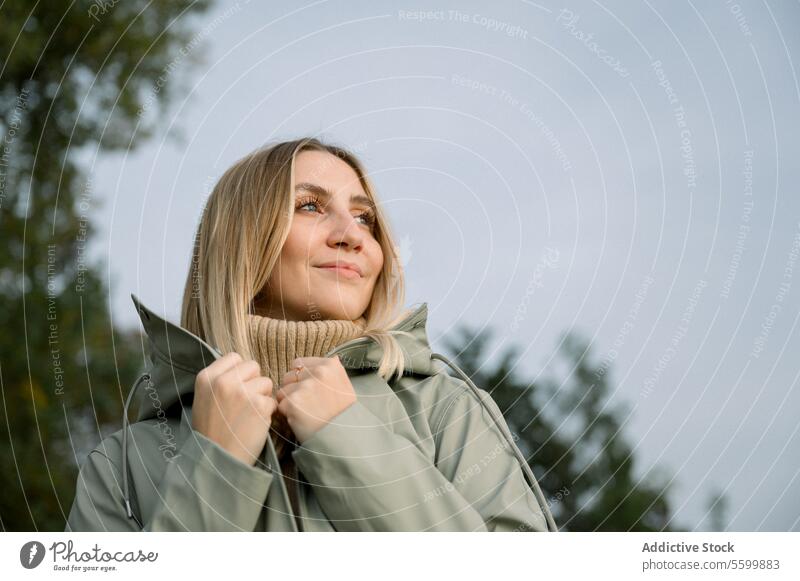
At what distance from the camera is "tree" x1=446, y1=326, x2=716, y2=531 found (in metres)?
2.27

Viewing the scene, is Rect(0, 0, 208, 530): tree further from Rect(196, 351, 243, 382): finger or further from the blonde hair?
Rect(196, 351, 243, 382): finger

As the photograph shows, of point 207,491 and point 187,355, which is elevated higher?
point 187,355

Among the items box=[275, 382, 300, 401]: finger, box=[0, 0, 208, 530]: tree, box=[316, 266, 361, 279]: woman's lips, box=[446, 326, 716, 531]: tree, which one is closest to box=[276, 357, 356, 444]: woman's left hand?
box=[275, 382, 300, 401]: finger

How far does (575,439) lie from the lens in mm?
3070

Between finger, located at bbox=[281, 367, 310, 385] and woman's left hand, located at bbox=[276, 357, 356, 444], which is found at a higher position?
finger, located at bbox=[281, 367, 310, 385]

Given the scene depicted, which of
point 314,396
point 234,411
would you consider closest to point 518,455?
point 314,396

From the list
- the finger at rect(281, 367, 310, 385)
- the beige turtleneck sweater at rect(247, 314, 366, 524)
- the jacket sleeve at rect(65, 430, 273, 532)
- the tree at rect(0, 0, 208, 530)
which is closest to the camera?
the jacket sleeve at rect(65, 430, 273, 532)

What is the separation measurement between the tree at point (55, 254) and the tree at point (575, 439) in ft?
4.80

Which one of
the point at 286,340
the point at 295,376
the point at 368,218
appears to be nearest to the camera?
the point at 295,376

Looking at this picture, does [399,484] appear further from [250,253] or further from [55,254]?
[55,254]

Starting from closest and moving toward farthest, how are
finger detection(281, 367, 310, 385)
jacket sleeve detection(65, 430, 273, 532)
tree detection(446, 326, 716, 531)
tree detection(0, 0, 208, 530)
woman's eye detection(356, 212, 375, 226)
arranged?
jacket sleeve detection(65, 430, 273, 532), finger detection(281, 367, 310, 385), woman's eye detection(356, 212, 375, 226), tree detection(446, 326, 716, 531), tree detection(0, 0, 208, 530)

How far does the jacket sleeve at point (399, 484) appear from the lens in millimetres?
1478

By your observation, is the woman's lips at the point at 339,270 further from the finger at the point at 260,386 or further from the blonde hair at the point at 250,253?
the finger at the point at 260,386

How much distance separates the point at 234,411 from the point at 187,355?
0.19 meters
